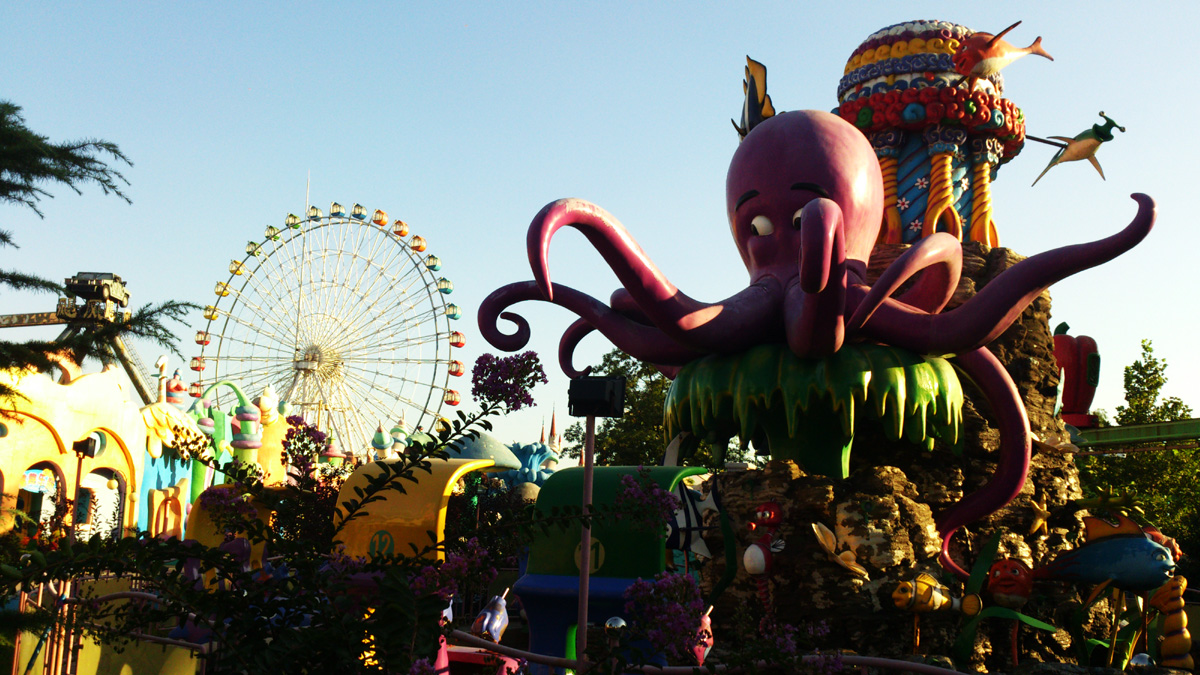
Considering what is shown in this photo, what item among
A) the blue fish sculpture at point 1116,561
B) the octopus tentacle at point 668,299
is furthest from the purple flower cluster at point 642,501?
the blue fish sculpture at point 1116,561

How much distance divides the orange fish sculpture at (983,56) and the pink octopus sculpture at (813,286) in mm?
1917

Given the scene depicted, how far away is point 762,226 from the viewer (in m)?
7.43

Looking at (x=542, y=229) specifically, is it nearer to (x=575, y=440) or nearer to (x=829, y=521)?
(x=829, y=521)

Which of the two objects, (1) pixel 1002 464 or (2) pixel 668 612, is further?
(1) pixel 1002 464

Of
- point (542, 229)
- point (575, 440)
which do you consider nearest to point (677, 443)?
point (542, 229)

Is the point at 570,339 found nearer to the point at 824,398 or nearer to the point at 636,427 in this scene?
the point at 824,398

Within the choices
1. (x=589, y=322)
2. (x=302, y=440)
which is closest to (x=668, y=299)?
(x=589, y=322)

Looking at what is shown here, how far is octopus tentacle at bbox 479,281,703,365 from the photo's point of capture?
7.31 meters

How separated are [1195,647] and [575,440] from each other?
18.2 metres

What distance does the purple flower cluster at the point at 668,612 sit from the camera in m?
2.88

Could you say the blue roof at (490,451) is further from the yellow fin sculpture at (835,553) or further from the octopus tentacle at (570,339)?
the yellow fin sculpture at (835,553)

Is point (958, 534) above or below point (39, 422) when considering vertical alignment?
below

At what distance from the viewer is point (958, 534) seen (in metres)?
6.84

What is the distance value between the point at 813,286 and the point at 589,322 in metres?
2.30
